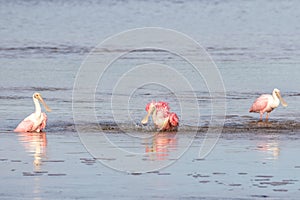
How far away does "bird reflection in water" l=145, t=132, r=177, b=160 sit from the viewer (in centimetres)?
1259

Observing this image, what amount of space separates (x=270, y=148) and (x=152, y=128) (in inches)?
109

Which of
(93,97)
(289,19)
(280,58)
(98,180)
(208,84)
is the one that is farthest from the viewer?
(289,19)

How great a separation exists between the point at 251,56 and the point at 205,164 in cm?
1530

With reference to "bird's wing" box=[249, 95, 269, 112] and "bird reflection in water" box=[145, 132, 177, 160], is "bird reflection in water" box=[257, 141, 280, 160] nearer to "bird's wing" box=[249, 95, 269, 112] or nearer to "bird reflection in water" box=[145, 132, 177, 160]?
"bird reflection in water" box=[145, 132, 177, 160]

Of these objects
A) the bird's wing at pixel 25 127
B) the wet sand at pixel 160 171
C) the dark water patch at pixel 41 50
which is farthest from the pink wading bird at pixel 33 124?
the dark water patch at pixel 41 50

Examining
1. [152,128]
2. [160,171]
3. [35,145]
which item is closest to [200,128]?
[152,128]

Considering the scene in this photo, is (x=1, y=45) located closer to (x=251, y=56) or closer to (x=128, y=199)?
(x=251, y=56)

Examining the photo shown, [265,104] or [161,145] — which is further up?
[265,104]

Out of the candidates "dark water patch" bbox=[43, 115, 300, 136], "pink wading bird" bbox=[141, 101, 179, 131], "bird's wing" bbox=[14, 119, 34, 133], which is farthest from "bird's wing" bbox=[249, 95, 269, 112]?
"bird's wing" bbox=[14, 119, 34, 133]

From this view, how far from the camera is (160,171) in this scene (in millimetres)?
11461

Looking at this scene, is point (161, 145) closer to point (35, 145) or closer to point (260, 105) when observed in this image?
point (35, 145)

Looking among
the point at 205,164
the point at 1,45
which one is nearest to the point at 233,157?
the point at 205,164

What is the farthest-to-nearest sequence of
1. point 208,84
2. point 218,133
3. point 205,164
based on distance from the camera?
1. point 208,84
2. point 218,133
3. point 205,164

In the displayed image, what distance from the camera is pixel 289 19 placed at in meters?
48.2
